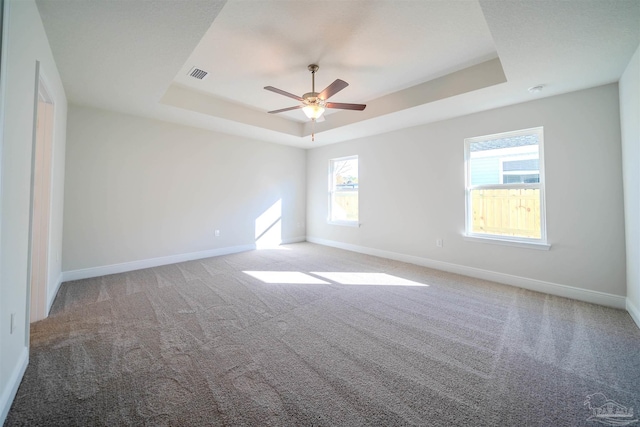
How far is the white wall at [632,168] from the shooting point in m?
2.29

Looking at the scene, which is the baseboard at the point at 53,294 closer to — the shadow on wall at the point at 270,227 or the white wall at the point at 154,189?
the white wall at the point at 154,189

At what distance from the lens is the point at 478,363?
5.91 feet

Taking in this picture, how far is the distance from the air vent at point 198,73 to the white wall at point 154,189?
148 cm

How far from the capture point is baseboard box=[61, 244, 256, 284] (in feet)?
11.6

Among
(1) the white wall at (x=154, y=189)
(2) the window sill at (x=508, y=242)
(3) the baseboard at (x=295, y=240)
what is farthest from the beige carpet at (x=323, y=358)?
(3) the baseboard at (x=295, y=240)

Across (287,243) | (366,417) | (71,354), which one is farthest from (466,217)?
(71,354)

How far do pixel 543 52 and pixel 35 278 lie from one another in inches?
212

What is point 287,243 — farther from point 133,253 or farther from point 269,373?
point 269,373

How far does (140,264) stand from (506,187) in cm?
592

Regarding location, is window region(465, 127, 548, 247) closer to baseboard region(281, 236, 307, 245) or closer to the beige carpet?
the beige carpet

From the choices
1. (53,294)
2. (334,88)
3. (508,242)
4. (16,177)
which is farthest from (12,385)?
(508,242)

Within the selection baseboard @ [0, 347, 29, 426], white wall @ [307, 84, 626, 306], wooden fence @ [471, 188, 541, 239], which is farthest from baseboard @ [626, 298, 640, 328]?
baseboard @ [0, 347, 29, 426]

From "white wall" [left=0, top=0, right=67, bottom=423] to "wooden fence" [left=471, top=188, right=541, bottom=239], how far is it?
16.3 feet

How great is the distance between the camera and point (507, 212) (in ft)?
11.7
